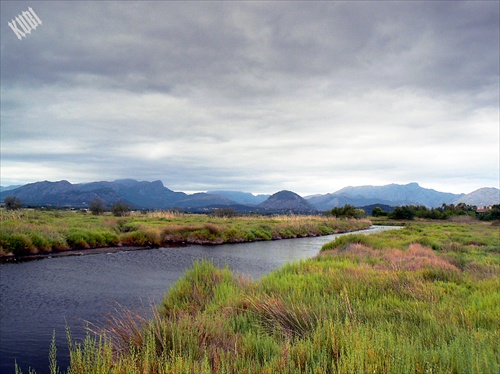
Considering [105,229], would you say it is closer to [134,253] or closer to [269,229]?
[134,253]

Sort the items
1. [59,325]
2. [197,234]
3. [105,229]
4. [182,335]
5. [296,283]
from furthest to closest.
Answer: [197,234] < [105,229] < [59,325] < [296,283] < [182,335]

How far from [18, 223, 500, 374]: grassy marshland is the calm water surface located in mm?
1736

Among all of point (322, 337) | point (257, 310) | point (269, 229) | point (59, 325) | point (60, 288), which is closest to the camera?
point (322, 337)

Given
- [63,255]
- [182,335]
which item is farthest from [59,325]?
[63,255]

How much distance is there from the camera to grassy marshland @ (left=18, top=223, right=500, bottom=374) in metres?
3.94

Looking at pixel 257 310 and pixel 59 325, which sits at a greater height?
pixel 257 310

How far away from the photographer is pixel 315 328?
597 cm

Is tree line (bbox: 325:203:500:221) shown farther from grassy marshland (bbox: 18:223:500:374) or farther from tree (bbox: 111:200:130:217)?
grassy marshland (bbox: 18:223:500:374)

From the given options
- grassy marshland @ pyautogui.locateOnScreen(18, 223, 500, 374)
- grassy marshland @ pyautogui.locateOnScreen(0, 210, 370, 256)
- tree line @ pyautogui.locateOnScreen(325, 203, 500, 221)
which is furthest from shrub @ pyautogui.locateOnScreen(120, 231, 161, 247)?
tree line @ pyautogui.locateOnScreen(325, 203, 500, 221)

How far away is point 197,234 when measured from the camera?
3450 centimetres

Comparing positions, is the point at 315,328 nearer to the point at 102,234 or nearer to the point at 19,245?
the point at 19,245

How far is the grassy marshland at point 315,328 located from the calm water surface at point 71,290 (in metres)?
1.74

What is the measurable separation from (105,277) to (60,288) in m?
2.63

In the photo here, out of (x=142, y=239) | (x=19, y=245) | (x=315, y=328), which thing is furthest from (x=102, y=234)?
(x=315, y=328)
